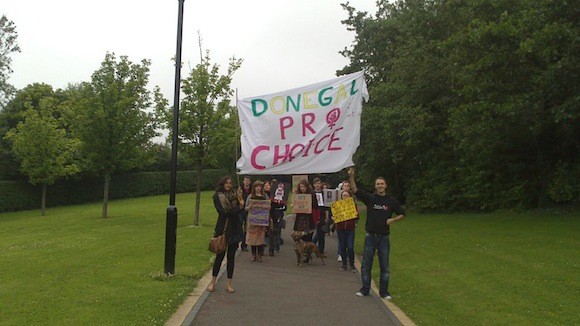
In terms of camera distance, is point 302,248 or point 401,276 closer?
point 401,276

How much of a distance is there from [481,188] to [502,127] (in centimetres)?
676

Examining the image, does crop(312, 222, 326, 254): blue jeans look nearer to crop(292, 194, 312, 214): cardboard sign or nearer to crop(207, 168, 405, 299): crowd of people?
crop(207, 168, 405, 299): crowd of people

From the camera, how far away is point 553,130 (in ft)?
70.2

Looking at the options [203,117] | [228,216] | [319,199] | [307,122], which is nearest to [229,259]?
[228,216]

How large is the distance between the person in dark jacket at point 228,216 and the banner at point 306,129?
50 centimetres

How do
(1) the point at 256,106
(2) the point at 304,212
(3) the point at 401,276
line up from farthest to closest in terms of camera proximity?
(2) the point at 304,212, (3) the point at 401,276, (1) the point at 256,106

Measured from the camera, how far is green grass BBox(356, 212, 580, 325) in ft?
23.3

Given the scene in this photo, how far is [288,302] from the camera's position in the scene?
770 cm

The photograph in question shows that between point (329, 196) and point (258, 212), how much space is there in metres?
1.96

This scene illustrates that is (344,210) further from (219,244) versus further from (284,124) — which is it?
(219,244)

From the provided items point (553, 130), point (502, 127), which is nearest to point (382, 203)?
point (502, 127)

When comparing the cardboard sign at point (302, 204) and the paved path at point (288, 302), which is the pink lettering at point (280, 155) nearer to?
the paved path at point (288, 302)

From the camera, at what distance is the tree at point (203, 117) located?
20094 mm

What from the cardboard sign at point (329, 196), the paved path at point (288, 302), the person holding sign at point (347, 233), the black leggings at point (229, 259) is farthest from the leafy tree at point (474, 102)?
the black leggings at point (229, 259)
